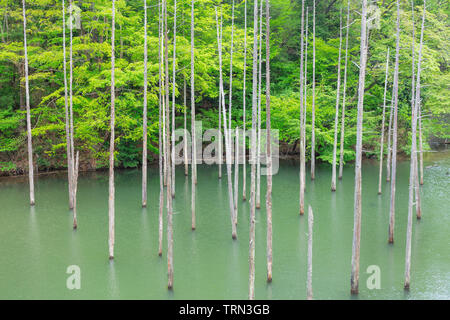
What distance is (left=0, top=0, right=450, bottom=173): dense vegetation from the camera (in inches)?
Answer: 961

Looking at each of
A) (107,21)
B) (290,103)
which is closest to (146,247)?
(290,103)

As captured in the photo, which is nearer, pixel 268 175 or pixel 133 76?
pixel 268 175

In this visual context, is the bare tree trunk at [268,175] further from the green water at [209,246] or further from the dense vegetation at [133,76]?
the dense vegetation at [133,76]

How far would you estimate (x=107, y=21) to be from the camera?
87.0ft

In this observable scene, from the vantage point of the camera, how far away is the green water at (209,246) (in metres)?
11.5

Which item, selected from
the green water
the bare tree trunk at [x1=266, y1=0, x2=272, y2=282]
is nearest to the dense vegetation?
the green water

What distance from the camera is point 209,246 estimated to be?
14.7 m

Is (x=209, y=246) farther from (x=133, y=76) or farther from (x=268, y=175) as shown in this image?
(x=133, y=76)

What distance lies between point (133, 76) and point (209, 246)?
35.5 feet

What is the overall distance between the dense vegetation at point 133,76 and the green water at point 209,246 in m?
4.46

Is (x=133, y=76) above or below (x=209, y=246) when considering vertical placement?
above

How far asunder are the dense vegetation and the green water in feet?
14.6

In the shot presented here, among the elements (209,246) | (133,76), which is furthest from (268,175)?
(133,76)

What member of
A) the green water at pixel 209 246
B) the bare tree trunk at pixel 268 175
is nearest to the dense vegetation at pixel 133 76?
the green water at pixel 209 246
